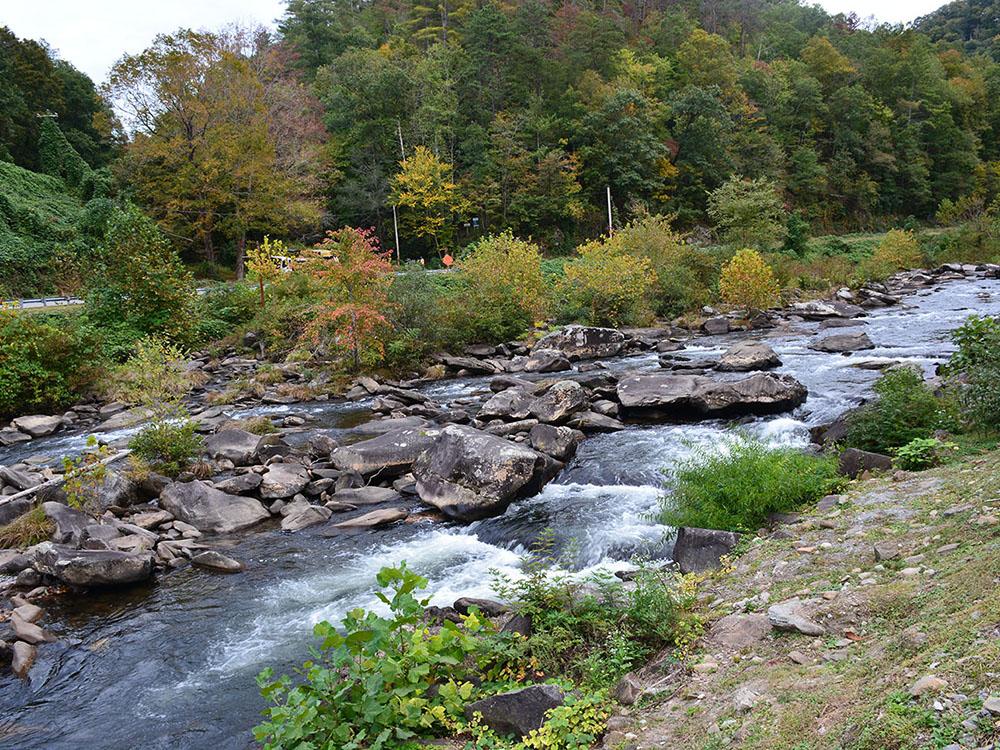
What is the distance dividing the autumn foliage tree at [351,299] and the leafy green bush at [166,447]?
314 inches

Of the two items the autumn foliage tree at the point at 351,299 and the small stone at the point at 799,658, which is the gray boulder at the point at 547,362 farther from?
the small stone at the point at 799,658

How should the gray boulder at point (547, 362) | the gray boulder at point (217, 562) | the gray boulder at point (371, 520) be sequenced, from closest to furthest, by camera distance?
the gray boulder at point (217, 562)
the gray boulder at point (371, 520)
the gray boulder at point (547, 362)

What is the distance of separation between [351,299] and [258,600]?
13556mm

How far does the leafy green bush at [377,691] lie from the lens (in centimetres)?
448

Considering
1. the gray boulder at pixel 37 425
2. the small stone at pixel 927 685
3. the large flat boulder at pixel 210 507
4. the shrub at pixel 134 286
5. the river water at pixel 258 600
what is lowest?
the river water at pixel 258 600

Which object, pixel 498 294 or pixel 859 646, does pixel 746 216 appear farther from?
pixel 859 646

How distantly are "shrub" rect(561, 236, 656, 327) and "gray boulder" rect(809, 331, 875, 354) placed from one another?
8.38m

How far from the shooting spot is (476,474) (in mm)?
10703

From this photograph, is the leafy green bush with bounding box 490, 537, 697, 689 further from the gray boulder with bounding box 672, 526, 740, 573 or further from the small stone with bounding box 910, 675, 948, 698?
the small stone with bounding box 910, 675, 948, 698

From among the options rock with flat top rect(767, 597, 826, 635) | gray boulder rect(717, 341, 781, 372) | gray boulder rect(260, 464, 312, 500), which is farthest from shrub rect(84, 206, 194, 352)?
rock with flat top rect(767, 597, 826, 635)

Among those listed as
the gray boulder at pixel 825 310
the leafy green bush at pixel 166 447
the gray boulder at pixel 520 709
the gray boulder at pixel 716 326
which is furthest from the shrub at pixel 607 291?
the gray boulder at pixel 520 709

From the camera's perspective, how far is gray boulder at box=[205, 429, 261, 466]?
1323 cm

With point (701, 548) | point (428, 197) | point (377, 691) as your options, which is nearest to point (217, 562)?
point (377, 691)

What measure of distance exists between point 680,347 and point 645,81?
40.2 metres
